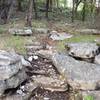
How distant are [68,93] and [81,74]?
0.29 m

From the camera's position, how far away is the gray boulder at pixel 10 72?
3.51 metres

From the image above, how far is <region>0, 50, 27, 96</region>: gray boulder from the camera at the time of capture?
11.5ft

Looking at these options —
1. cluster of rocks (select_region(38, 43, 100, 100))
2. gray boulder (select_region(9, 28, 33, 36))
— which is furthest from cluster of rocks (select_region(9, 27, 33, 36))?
cluster of rocks (select_region(38, 43, 100, 100))

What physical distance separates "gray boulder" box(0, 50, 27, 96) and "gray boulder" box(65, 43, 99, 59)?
952 mm

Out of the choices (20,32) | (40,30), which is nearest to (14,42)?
(20,32)

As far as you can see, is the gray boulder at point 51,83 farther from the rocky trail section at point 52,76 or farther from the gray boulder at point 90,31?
the gray boulder at point 90,31

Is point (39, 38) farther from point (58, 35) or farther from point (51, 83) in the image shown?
point (51, 83)

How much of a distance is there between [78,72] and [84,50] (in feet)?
2.13

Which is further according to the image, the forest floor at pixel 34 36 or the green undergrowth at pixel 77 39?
the green undergrowth at pixel 77 39

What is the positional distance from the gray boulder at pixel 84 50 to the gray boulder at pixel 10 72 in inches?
37.5

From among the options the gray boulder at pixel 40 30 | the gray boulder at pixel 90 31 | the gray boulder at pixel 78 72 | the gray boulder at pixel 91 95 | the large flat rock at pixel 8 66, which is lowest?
the gray boulder at pixel 91 95

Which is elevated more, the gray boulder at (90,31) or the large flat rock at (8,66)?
the gray boulder at (90,31)

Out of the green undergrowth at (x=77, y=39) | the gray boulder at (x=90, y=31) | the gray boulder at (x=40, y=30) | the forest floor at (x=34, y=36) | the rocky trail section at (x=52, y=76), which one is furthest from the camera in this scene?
the gray boulder at (x=90, y=31)

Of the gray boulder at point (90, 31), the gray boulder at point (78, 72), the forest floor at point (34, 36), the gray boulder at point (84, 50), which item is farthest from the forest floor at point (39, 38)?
the gray boulder at point (84, 50)
